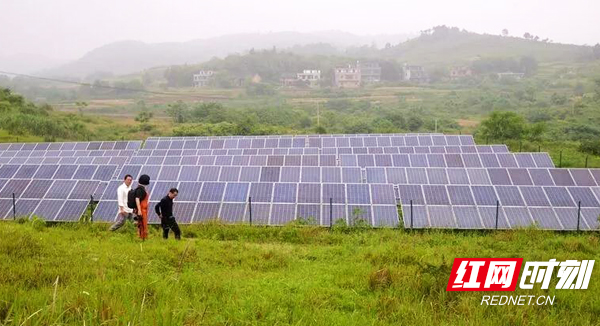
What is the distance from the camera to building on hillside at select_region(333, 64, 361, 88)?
417 feet

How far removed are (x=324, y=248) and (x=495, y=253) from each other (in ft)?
12.7

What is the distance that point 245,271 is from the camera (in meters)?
8.85

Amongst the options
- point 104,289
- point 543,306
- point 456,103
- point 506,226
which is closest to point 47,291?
point 104,289

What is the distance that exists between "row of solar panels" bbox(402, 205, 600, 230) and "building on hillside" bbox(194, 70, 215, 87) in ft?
427

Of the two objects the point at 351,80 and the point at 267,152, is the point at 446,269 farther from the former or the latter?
the point at 351,80

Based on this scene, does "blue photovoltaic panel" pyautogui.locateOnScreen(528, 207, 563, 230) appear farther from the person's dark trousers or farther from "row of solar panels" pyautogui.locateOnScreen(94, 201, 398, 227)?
the person's dark trousers

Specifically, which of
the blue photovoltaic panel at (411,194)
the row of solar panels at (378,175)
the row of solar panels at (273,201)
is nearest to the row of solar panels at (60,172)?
the row of solar panels at (378,175)

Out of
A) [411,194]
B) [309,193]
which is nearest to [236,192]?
[309,193]

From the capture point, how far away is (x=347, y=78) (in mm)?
128375

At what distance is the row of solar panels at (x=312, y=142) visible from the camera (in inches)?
1160

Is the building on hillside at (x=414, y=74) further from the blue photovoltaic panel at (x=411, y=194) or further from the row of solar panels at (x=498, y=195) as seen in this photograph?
the blue photovoltaic panel at (x=411, y=194)

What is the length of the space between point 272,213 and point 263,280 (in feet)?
19.0

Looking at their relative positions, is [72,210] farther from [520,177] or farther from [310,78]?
[310,78]

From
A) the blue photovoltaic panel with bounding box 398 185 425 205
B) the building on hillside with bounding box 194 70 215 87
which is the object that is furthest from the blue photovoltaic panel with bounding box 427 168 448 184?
the building on hillside with bounding box 194 70 215 87
